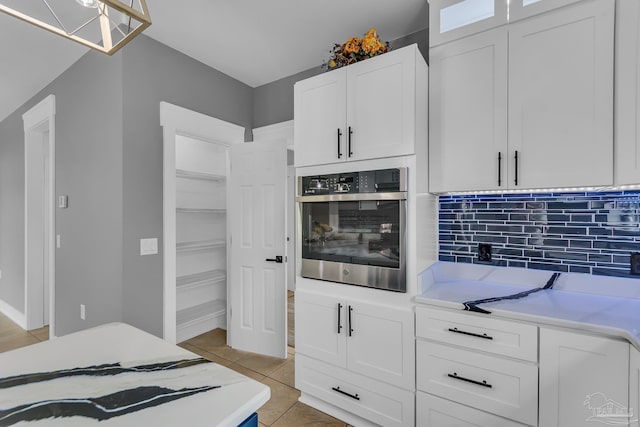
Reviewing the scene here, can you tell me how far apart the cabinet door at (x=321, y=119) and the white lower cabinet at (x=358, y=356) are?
97 cm

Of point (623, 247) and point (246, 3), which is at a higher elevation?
point (246, 3)

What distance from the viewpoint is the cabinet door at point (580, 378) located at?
4.03ft

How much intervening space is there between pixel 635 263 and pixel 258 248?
264 centimetres

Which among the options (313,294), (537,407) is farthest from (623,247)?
(313,294)

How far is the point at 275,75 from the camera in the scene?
314cm

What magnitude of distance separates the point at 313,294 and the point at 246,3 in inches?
82.7

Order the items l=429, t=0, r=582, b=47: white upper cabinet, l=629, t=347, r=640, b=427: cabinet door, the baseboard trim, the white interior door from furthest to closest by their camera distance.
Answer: the baseboard trim < the white interior door < l=429, t=0, r=582, b=47: white upper cabinet < l=629, t=347, r=640, b=427: cabinet door

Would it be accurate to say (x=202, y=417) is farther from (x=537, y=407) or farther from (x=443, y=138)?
(x=443, y=138)

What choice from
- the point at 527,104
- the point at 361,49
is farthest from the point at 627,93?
the point at 361,49

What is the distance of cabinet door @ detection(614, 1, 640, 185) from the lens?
4.50 feet

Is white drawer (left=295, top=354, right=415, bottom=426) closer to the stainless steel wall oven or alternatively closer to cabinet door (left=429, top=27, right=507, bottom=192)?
the stainless steel wall oven

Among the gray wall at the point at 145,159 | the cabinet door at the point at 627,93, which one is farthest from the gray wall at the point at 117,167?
the cabinet door at the point at 627,93

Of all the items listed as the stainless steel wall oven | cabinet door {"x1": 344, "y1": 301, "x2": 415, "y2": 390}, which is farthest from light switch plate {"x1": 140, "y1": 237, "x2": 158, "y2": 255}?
cabinet door {"x1": 344, "y1": 301, "x2": 415, "y2": 390}

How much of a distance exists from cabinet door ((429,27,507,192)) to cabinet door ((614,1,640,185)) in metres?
0.46
